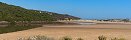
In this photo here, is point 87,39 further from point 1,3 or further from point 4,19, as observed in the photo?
point 1,3

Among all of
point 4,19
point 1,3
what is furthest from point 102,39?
point 1,3

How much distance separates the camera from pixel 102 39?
72.1ft

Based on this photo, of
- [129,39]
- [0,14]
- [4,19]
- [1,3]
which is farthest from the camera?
[1,3]

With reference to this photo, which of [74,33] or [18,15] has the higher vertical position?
[74,33]

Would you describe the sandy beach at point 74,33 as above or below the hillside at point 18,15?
above

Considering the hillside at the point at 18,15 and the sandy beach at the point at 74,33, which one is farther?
the hillside at the point at 18,15

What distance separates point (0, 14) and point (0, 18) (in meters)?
7.45

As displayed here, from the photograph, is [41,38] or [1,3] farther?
[1,3]

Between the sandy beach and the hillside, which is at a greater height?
the sandy beach

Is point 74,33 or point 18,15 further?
point 18,15

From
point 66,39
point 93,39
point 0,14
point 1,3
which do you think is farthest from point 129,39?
point 1,3

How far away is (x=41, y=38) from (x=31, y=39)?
509mm

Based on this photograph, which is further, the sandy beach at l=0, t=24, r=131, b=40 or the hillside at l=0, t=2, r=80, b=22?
the hillside at l=0, t=2, r=80, b=22

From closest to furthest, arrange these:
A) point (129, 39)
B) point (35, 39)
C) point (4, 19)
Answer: point (35, 39), point (129, 39), point (4, 19)
